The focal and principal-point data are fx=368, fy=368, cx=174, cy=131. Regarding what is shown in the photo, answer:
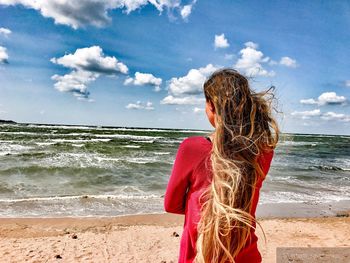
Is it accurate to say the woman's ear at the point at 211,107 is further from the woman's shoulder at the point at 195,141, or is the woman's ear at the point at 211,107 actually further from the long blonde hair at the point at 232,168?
the woman's shoulder at the point at 195,141

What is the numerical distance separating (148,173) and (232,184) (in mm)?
13975

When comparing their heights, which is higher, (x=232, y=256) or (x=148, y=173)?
(x=232, y=256)

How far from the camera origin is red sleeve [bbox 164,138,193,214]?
5.03 feet

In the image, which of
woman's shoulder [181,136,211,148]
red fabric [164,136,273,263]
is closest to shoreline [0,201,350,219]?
red fabric [164,136,273,263]

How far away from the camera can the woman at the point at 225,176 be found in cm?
155

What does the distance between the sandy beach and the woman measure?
3736mm

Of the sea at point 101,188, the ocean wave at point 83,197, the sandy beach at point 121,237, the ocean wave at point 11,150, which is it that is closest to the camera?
the sandy beach at point 121,237

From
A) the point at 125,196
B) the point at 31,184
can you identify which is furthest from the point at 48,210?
the point at 31,184

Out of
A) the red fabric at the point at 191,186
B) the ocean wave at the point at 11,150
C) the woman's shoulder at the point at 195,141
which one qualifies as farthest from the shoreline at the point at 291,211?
the ocean wave at the point at 11,150

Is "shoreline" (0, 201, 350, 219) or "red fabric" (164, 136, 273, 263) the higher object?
"red fabric" (164, 136, 273, 263)

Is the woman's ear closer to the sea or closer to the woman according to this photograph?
the woman

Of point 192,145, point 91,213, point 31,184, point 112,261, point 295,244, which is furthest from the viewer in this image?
point 31,184

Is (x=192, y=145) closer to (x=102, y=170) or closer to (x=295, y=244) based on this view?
(x=295, y=244)

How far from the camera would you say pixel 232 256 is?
160 cm
